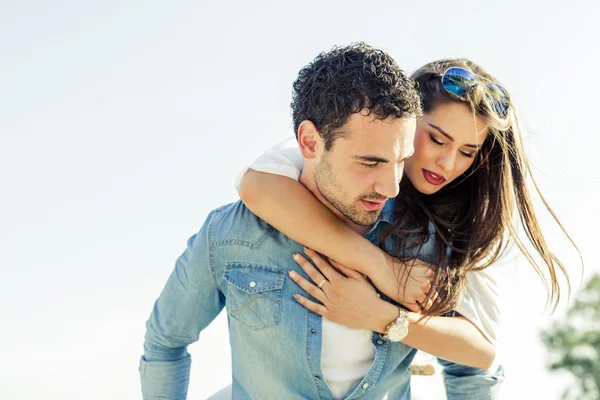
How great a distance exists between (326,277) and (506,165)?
84 cm

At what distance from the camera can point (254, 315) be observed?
100 inches

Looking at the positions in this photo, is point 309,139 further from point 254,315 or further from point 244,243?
point 254,315

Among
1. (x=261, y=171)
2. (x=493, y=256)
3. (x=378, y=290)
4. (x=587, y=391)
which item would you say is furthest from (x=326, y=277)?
(x=587, y=391)

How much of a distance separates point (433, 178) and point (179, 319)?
1050mm

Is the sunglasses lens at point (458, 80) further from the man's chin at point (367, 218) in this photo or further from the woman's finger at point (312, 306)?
the woman's finger at point (312, 306)

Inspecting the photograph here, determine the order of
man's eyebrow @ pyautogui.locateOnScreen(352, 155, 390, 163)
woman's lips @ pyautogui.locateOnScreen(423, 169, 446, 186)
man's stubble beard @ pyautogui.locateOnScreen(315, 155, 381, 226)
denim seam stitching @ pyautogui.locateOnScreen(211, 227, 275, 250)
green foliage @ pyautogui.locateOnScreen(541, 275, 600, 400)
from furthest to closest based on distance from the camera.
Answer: green foliage @ pyautogui.locateOnScreen(541, 275, 600, 400)
woman's lips @ pyautogui.locateOnScreen(423, 169, 446, 186)
denim seam stitching @ pyautogui.locateOnScreen(211, 227, 275, 250)
man's stubble beard @ pyautogui.locateOnScreen(315, 155, 381, 226)
man's eyebrow @ pyautogui.locateOnScreen(352, 155, 390, 163)

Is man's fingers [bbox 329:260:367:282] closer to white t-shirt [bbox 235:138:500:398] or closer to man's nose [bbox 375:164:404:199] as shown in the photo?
white t-shirt [bbox 235:138:500:398]

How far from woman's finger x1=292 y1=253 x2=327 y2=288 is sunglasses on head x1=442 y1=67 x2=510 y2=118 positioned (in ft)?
2.73

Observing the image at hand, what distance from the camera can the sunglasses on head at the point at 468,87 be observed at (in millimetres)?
2744

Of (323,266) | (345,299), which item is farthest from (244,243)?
(345,299)

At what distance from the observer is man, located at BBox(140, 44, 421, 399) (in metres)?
2.35

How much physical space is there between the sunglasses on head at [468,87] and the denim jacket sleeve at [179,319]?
1021 mm

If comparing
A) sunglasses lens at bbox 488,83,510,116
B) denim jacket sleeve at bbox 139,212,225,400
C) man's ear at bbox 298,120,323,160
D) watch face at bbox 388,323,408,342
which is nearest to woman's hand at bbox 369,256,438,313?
watch face at bbox 388,323,408,342

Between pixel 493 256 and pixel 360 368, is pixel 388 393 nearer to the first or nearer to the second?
pixel 360 368
